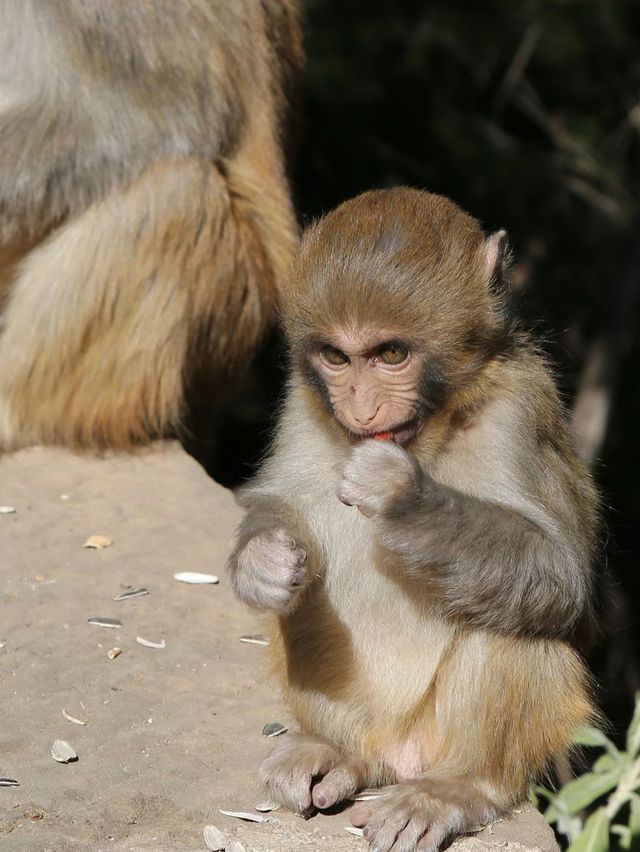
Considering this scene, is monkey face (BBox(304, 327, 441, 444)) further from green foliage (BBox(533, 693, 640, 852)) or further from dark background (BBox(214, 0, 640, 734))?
dark background (BBox(214, 0, 640, 734))

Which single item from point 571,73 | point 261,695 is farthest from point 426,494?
point 571,73

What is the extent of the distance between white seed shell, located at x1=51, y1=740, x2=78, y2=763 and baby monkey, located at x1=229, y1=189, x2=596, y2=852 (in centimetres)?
61

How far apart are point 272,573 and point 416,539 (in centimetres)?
42

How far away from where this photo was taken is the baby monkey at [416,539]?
12.4 ft

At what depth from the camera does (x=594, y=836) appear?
3.19 metres

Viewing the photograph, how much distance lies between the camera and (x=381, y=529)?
3.73 meters

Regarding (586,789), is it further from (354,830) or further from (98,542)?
(98,542)

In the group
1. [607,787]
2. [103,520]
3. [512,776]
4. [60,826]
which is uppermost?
[607,787]

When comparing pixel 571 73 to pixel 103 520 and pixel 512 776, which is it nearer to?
pixel 103 520

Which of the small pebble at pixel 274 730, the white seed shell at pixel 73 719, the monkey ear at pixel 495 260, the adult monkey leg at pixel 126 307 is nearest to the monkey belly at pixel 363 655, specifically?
the small pebble at pixel 274 730

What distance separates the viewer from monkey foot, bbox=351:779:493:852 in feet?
12.4

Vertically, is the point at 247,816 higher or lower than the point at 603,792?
lower

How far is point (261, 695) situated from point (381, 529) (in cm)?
118

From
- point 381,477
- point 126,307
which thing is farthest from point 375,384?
point 126,307
